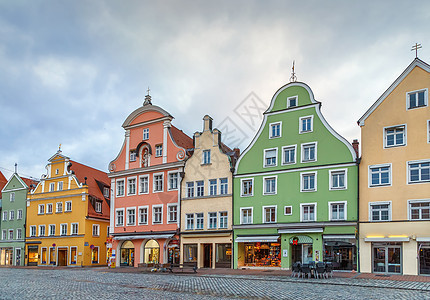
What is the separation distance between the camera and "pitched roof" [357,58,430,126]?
29453 millimetres

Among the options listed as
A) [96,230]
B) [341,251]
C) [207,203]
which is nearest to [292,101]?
[207,203]

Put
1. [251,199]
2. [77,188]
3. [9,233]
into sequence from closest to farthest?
1. [251,199]
2. [77,188]
3. [9,233]

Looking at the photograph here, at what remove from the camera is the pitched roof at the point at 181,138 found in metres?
42.5

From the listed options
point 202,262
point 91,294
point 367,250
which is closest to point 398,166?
point 367,250

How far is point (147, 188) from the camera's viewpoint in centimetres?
4203

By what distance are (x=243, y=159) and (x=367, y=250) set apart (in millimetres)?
12690

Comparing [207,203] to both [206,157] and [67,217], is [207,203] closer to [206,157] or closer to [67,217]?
[206,157]

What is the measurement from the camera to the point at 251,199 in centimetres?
3541

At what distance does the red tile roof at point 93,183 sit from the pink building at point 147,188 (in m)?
6.21

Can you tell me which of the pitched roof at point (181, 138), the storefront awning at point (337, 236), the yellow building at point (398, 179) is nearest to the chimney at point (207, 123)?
the pitched roof at point (181, 138)

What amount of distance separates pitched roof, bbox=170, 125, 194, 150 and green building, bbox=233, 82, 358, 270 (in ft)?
27.7

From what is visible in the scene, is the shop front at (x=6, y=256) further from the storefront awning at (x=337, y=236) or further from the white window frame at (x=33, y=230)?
the storefront awning at (x=337, y=236)

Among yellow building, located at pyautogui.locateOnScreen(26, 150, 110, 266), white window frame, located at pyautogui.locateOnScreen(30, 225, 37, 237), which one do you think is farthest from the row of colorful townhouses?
white window frame, located at pyautogui.locateOnScreen(30, 225, 37, 237)

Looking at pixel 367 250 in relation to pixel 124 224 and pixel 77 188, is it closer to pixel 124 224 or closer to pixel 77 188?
pixel 124 224
